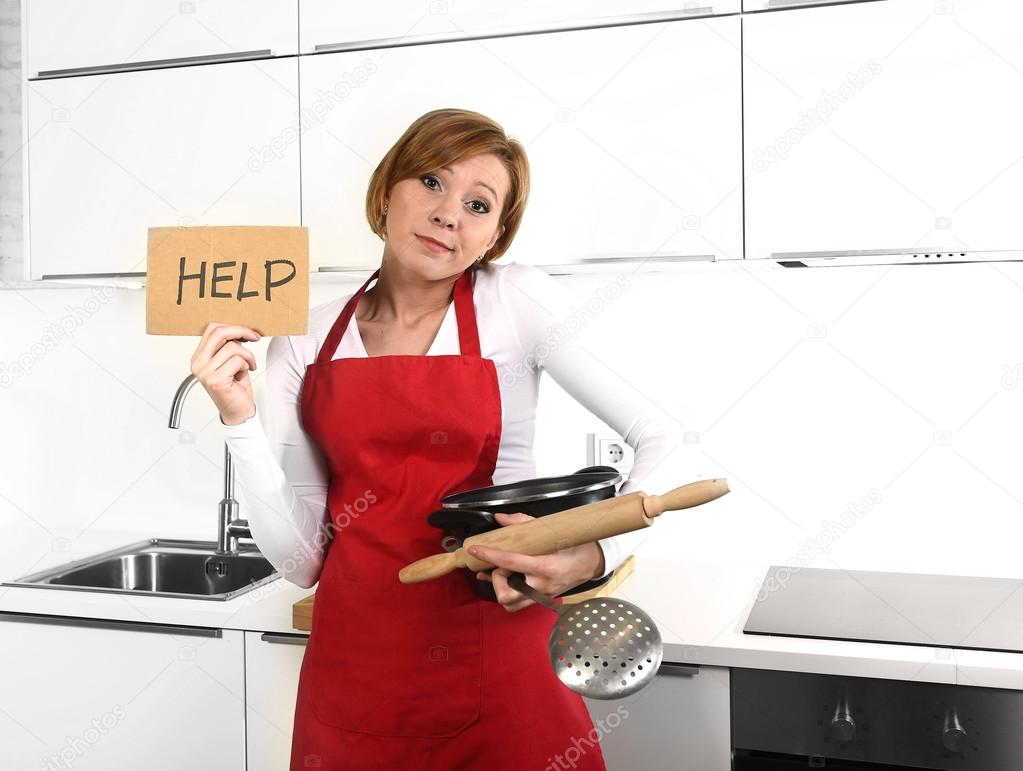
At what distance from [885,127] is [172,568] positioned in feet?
5.56

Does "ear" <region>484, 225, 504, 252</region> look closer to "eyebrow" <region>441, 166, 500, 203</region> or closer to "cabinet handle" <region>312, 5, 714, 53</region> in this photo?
"eyebrow" <region>441, 166, 500, 203</region>

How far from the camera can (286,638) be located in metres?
1.43

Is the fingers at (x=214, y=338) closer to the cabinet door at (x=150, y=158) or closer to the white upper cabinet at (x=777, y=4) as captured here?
the cabinet door at (x=150, y=158)

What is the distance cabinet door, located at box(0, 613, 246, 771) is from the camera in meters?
1.49

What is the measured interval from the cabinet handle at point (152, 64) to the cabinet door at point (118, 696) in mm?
1049

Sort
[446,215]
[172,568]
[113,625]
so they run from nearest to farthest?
[446,215], [113,625], [172,568]

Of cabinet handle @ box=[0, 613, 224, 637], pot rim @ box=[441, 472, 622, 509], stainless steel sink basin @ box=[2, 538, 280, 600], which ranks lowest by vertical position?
cabinet handle @ box=[0, 613, 224, 637]

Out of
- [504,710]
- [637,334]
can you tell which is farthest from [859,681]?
[637,334]

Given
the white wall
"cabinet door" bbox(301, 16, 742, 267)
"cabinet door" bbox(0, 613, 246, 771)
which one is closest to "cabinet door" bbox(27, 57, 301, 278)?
"cabinet door" bbox(301, 16, 742, 267)

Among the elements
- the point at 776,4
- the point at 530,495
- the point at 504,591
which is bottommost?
the point at 504,591

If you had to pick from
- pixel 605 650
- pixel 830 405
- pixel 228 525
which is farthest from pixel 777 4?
pixel 228 525

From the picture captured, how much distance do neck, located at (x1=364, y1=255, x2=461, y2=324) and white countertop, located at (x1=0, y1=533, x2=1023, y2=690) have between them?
1.79ft

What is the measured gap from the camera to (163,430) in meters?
2.12

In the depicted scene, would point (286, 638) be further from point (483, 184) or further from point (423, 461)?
point (483, 184)
